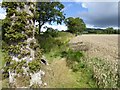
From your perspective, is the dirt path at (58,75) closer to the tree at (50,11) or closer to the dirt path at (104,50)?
the dirt path at (104,50)

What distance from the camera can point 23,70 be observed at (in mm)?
6566

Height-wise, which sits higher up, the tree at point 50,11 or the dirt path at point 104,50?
the tree at point 50,11

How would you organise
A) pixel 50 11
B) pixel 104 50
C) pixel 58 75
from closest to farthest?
pixel 58 75
pixel 104 50
pixel 50 11

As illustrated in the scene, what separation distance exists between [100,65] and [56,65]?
182 centimetres

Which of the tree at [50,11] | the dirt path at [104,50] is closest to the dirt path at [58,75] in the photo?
the dirt path at [104,50]

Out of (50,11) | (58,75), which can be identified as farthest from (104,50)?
(50,11)

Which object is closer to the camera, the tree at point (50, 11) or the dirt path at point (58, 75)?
the dirt path at point (58, 75)

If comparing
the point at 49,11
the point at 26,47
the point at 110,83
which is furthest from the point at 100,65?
the point at 49,11

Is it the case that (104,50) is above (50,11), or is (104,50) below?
below

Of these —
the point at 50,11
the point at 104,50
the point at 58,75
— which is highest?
the point at 50,11

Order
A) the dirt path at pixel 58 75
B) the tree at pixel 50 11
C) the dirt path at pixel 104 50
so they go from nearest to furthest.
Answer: the dirt path at pixel 58 75, the dirt path at pixel 104 50, the tree at pixel 50 11

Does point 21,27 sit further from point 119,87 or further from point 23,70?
point 119,87

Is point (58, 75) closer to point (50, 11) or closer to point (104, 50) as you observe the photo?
point (104, 50)

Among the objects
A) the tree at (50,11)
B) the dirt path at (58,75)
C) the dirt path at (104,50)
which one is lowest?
the dirt path at (58,75)
